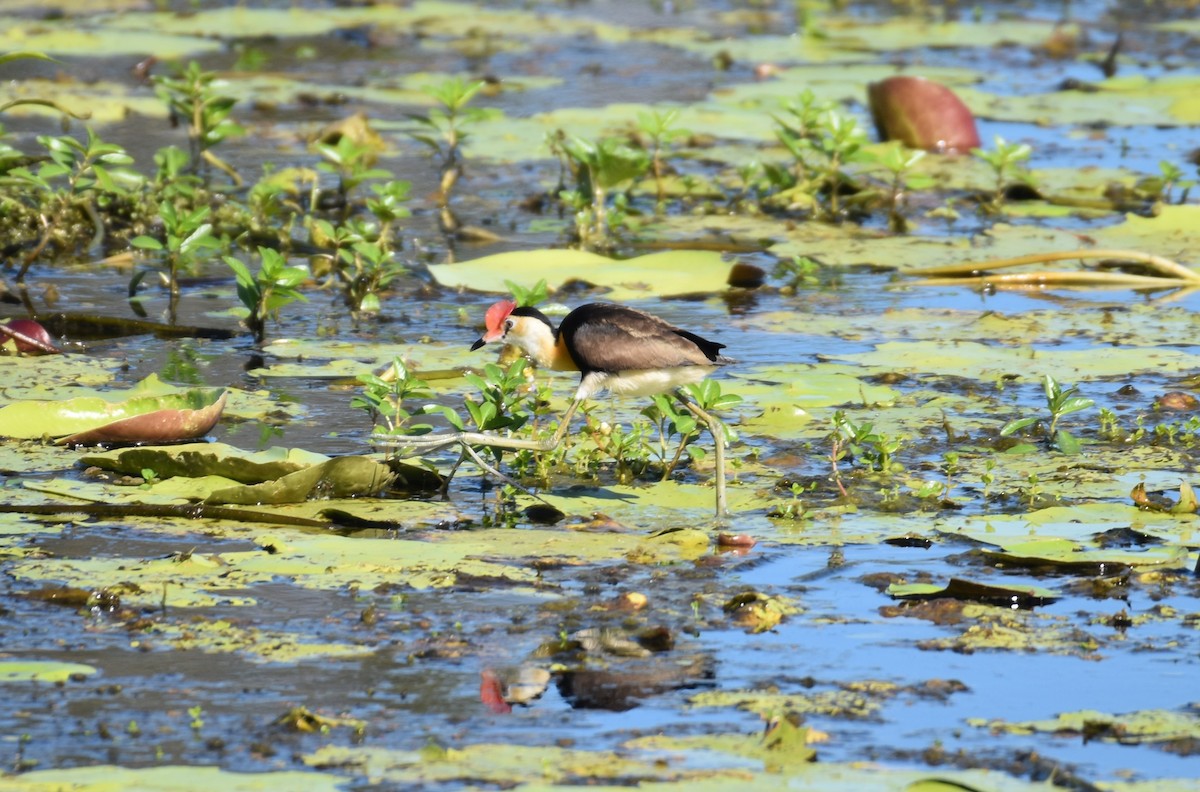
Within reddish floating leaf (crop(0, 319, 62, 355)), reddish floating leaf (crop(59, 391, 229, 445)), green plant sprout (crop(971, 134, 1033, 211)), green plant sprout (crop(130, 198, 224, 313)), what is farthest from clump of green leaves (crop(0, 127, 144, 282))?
green plant sprout (crop(971, 134, 1033, 211))

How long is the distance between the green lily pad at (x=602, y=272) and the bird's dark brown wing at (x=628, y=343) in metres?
2.28

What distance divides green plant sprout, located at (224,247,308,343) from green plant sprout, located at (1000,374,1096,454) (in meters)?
2.40

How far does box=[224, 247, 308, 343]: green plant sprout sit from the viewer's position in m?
6.21

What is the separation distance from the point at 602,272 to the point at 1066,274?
2.04 meters

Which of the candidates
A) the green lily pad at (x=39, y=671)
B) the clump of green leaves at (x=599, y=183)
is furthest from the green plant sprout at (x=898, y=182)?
the green lily pad at (x=39, y=671)

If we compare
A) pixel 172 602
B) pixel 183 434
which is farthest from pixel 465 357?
pixel 172 602

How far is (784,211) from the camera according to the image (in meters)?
9.41

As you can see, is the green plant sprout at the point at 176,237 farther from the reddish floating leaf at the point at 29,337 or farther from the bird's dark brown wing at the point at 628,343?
the bird's dark brown wing at the point at 628,343

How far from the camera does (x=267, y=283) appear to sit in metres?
6.29

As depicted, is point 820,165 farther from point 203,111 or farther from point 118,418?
point 118,418

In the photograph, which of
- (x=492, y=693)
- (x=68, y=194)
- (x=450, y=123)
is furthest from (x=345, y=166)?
(x=492, y=693)

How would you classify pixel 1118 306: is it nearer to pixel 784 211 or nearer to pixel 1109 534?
pixel 784 211

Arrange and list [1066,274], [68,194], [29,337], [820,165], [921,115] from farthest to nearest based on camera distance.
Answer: [921,115]
[820,165]
[1066,274]
[68,194]
[29,337]

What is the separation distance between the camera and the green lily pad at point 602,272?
7449 mm
